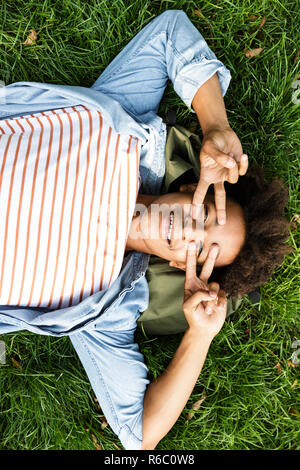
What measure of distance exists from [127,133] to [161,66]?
56cm

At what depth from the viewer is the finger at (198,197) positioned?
7.36 ft

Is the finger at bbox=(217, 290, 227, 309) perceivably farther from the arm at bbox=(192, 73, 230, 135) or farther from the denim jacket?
the arm at bbox=(192, 73, 230, 135)

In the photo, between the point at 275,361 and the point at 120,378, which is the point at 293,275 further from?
the point at 120,378

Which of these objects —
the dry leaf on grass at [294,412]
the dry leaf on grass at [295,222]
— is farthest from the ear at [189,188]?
the dry leaf on grass at [294,412]

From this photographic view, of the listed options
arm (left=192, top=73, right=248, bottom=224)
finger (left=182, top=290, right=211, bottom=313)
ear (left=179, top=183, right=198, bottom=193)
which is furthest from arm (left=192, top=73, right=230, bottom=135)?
finger (left=182, top=290, right=211, bottom=313)

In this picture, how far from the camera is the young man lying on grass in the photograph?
228cm

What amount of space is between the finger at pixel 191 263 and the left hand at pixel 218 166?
19 cm

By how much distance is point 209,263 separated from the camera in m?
2.35

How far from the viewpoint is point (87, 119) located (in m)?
2.42

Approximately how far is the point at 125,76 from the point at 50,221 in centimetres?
107

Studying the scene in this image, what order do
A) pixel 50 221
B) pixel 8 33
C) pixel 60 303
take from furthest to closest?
pixel 8 33 < pixel 60 303 < pixel 50 221

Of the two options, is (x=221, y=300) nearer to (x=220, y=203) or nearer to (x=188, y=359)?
(x=188, y=359)

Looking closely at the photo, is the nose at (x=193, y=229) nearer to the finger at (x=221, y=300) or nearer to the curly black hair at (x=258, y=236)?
the curly black hair at (x=258, y=236)

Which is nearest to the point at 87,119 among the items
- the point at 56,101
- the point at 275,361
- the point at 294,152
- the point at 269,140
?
the point at 56,101
